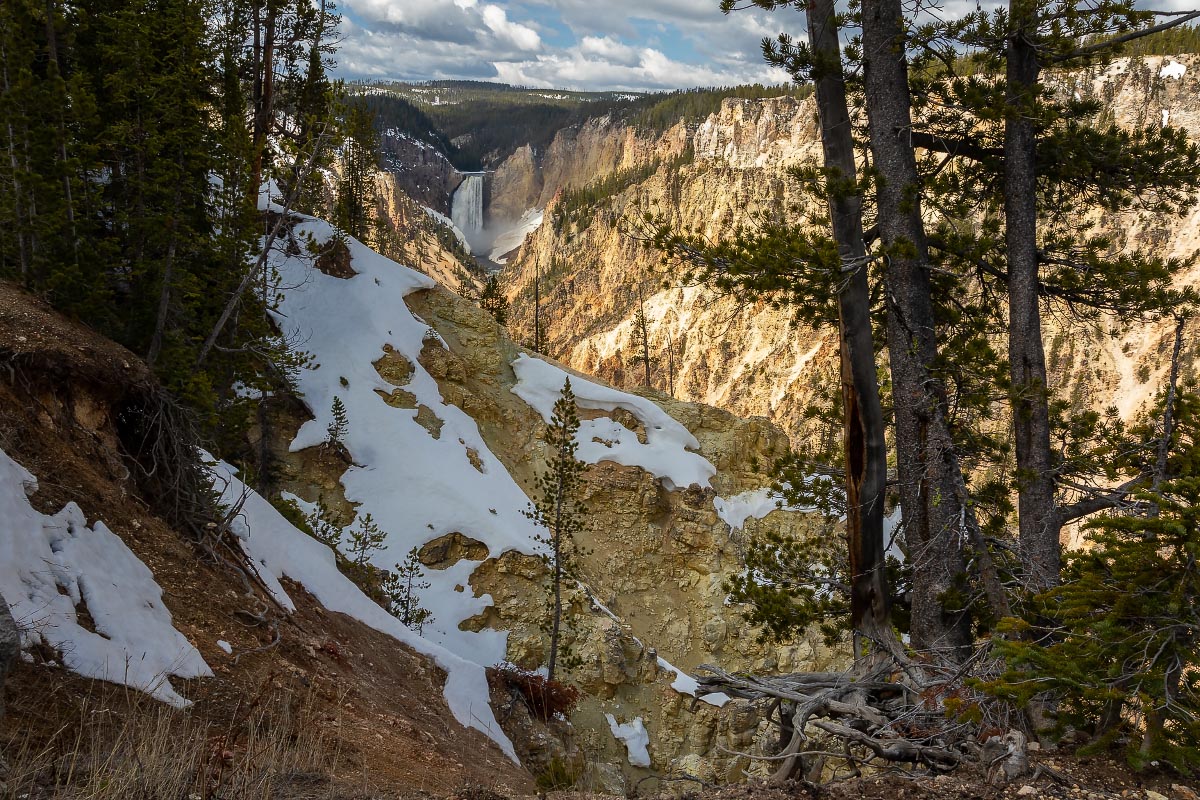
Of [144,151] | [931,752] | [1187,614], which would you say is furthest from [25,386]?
[1187,614]

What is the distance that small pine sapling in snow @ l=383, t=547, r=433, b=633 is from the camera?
18312 mm

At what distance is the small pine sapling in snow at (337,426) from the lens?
22.2 metres

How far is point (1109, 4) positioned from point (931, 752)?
545cm

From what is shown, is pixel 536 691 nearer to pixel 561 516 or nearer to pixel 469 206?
pixel 561 516

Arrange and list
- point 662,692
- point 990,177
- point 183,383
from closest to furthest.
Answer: point 990,177 → point 183,383 → point 662,692

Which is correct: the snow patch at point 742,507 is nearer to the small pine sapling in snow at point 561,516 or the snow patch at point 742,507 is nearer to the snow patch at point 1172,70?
the small pine sapling in snow at point 561,516

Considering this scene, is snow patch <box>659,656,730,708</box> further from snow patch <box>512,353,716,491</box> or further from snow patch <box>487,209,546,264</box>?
snow patch <box>487,209,546,264</box>

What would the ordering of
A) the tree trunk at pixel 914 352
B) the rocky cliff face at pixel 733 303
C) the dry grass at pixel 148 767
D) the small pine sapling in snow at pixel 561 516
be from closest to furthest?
the dry grass at pixel 148 767
the tree trunk at pixel 914 352
the small pine sapling in snow at pixel 561 516
the rocky cliff face at pixel 733 303

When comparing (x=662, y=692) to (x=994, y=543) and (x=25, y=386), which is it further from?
(x=25, y=386)

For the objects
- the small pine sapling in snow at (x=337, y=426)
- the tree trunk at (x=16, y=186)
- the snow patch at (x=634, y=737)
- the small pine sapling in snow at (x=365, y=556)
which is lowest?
the snow patch at (x=634, y=737)

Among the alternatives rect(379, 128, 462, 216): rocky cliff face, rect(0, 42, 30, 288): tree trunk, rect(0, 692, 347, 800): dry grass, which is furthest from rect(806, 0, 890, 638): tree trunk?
rect(379, 128, 462, 216): rocky cliff face

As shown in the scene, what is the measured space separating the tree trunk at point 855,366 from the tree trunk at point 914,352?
0.72ft

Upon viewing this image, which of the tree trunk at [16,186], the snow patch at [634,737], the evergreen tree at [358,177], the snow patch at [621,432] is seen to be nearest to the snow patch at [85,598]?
the tree trunk at [16,186]

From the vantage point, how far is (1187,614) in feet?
10.9
